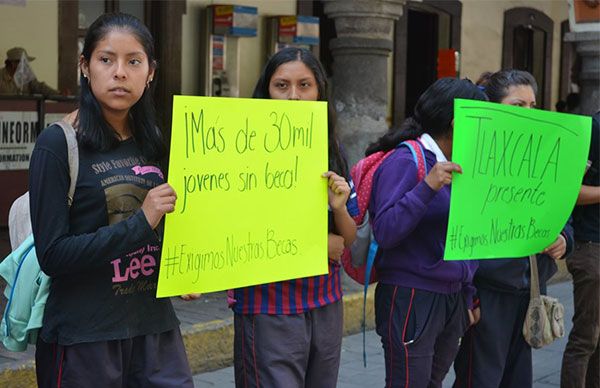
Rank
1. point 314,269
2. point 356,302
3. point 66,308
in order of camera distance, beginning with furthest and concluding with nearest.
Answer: point 356,302 → point 314,269 → point 66,308

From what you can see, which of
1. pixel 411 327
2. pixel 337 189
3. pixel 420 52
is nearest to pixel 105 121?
pixel 337 189

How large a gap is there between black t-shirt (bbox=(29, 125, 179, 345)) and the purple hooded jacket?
3.02ft

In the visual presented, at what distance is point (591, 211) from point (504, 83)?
1.15 metres

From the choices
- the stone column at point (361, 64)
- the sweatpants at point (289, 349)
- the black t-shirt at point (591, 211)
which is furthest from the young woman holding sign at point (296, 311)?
the stone column at point (361, 64)

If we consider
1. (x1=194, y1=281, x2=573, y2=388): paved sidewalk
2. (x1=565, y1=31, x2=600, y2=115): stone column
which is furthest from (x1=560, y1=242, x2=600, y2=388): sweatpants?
(x1=565, y1=31, x2=600, y2=115): stone column

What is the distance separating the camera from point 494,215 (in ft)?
11.4

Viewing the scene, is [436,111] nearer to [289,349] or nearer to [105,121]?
[289,349]

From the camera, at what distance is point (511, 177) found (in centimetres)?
356

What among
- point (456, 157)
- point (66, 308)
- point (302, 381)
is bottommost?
point (302, 381)

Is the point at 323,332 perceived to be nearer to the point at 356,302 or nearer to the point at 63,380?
the point at 63,380

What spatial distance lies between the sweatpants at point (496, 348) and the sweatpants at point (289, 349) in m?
0.79

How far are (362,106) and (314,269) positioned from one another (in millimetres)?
4452

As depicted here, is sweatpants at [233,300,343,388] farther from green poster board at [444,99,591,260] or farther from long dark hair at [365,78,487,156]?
long dark hair at [365,78,487,156]

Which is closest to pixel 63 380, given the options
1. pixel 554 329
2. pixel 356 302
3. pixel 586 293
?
pixel 554 329
